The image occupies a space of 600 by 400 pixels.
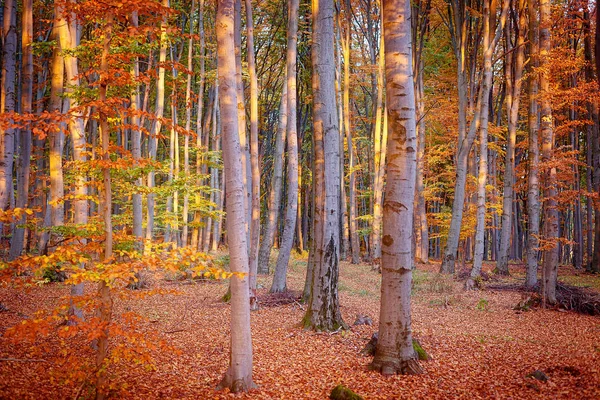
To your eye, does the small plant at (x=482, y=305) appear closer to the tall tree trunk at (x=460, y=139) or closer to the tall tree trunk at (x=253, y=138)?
the tall tree trunk at (x=460, y=139)

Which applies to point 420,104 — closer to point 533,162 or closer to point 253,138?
point 533,162

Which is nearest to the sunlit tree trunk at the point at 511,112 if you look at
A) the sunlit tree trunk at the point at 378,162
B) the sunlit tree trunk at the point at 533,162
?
the sunlit tree trunk at the point at 533,162

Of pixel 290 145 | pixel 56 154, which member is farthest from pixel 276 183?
pixel 56 154

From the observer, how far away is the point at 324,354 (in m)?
6.91

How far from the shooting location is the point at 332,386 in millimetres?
5594

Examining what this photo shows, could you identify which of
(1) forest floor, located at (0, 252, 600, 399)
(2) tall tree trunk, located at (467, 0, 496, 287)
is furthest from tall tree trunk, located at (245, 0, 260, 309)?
(2) tall tree trunk, located at (467, 0, 496, 287)

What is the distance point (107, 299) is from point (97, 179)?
1.71m

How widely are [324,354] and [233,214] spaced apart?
10.1ft

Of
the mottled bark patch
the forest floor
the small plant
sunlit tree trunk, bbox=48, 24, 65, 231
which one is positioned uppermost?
sunlit tree trunk, bbox=48, 24, 65, 231

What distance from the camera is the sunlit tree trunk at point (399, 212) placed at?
5.81 metres

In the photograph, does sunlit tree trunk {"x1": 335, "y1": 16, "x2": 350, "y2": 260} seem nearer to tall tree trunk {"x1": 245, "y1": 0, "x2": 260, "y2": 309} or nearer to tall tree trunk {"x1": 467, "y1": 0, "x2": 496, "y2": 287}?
tall tree trunk {"x1": 467, "y1": 0, "x2": 496, "y2": 287}

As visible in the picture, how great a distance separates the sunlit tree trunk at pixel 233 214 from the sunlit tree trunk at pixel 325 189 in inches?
117

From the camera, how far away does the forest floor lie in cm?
519

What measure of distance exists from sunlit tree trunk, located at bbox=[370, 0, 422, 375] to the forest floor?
0.36 meters
